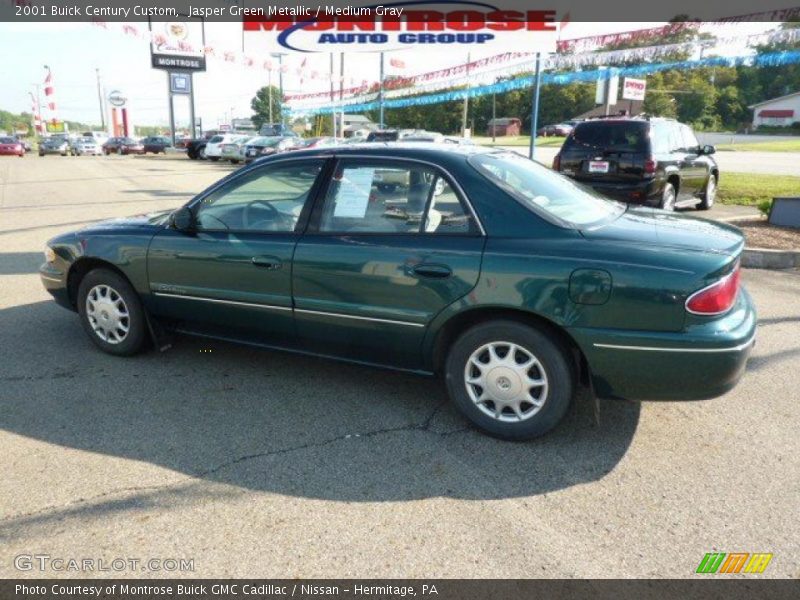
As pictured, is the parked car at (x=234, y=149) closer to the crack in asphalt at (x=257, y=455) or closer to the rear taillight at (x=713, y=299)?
the crack in asphalt at (x=257, y=455)

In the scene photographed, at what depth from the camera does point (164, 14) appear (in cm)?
3978

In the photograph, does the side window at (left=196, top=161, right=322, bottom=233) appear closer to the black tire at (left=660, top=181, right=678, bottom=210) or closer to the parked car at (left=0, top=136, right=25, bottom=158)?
the black tire at (left=660, top=181, right=678, bottom=210)

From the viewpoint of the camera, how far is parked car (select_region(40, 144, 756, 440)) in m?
3.00

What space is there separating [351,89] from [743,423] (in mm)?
36158

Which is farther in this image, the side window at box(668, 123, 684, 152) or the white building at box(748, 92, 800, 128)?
the white building at box(748, 92, 800, 128)

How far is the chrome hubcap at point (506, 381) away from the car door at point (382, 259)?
356 millimetres

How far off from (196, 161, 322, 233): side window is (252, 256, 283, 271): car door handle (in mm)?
202

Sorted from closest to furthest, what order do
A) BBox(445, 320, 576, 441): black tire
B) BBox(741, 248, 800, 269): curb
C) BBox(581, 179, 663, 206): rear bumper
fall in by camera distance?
BBox(445, 320, 576, 441): black tire → BBox(741, 248, 800, 269): curb → BBox(581, 179, 663, 206): rear bumper

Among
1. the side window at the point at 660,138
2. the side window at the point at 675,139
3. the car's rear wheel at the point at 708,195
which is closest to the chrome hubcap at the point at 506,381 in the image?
the side window at the point at 660,138

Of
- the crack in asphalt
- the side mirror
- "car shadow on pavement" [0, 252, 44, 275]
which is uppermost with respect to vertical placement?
the side mirror

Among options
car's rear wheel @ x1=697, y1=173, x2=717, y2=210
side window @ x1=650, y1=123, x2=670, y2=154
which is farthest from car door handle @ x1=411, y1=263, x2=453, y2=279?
car's rear wheel @ x1=697, y1=173, x2=717, y2=210

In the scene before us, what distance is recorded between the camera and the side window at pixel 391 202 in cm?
345

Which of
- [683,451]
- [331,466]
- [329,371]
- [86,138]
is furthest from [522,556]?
[86,138]

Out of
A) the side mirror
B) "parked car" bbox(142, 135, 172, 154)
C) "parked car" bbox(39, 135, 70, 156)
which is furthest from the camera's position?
"parked car" bbox(142, 135, 172, 154)
